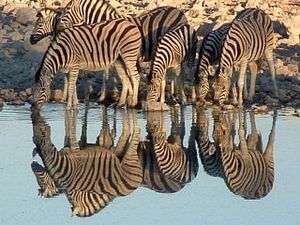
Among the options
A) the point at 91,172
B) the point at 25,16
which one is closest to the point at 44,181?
the point at 91,172

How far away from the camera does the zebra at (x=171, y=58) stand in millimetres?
19094

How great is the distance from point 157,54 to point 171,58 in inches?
11.5

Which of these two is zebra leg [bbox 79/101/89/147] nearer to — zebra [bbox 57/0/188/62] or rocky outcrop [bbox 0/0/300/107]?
rocky outcrop [bbox 0/0/300/107]

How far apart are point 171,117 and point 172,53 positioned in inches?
64.1

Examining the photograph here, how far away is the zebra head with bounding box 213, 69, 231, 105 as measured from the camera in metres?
19.2

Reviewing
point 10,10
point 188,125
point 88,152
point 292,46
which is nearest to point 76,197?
point 88,152

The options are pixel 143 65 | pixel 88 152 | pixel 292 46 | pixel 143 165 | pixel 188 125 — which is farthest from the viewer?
pixel 292 46

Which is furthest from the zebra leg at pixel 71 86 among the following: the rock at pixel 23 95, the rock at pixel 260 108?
the rock at pixel 260 108

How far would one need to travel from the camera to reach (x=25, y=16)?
27844mm

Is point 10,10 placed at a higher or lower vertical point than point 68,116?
higher

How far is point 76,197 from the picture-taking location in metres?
12.0

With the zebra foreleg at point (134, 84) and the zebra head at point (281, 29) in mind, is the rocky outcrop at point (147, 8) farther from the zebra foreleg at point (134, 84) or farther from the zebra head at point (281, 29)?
the zebra foreleg at point (134, 84)

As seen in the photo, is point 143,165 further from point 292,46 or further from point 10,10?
point 10,10

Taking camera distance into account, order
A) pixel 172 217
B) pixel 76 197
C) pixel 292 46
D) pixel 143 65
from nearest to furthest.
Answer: pixel 172 217 → pixel 76 197 → pixel 143 65 → pixel 292 46
